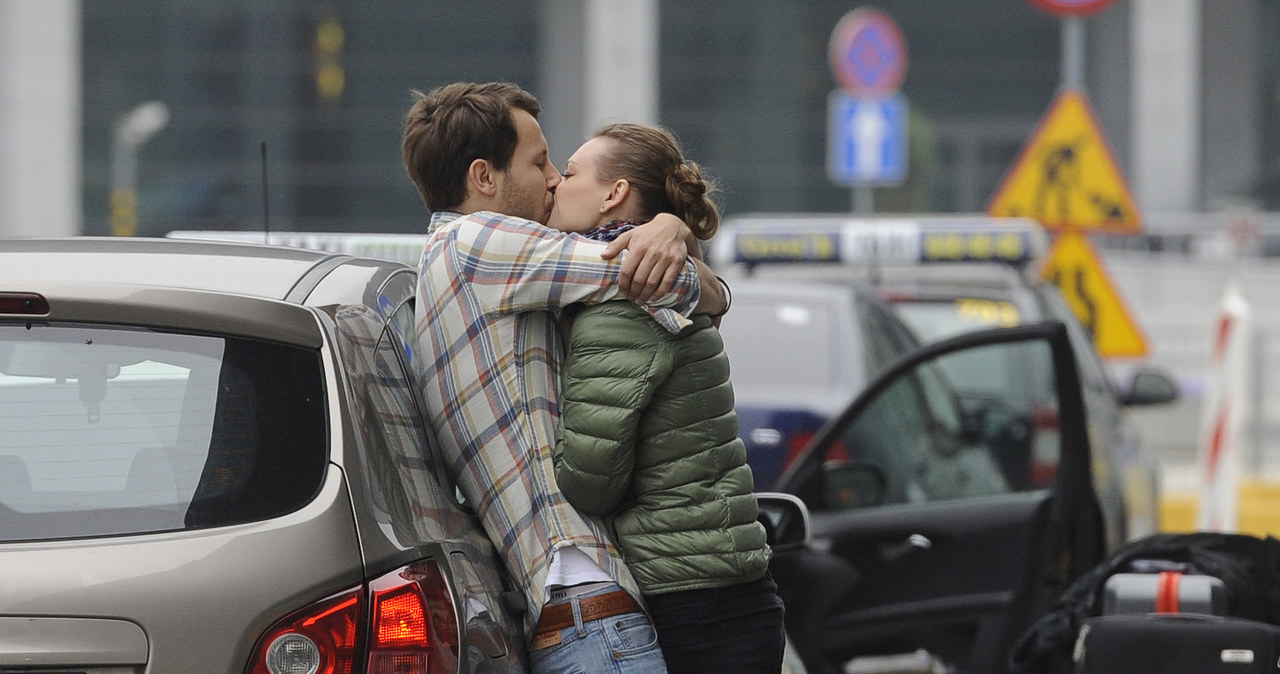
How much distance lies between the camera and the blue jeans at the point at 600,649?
9.25ft

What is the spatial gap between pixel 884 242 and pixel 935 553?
4.12 meters

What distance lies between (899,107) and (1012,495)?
904 cm

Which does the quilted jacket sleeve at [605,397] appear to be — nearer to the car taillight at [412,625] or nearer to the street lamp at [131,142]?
the car taillight at [412,625]

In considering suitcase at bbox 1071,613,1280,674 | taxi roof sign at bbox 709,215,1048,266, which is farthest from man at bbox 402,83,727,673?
taxi roof sign at bbox 709,215,1048,266

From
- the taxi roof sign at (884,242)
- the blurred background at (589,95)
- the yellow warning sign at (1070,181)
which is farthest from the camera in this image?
the blurred background at (589,95)

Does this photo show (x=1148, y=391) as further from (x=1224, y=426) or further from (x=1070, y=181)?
(x=1070, y=181)

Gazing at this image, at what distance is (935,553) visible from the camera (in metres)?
5.17

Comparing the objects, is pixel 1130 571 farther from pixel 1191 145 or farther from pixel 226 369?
pixel 1191 145

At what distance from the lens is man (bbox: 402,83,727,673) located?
2.84m

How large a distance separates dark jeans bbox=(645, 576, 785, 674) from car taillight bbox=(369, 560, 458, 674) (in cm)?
44

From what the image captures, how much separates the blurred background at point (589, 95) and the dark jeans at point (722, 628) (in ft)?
89.8

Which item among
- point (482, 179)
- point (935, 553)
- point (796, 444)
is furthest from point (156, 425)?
point (796, 444)

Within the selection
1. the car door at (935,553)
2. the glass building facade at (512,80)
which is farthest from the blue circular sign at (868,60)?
the glass building facade at (512,80)

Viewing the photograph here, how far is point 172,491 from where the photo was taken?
244 cm
